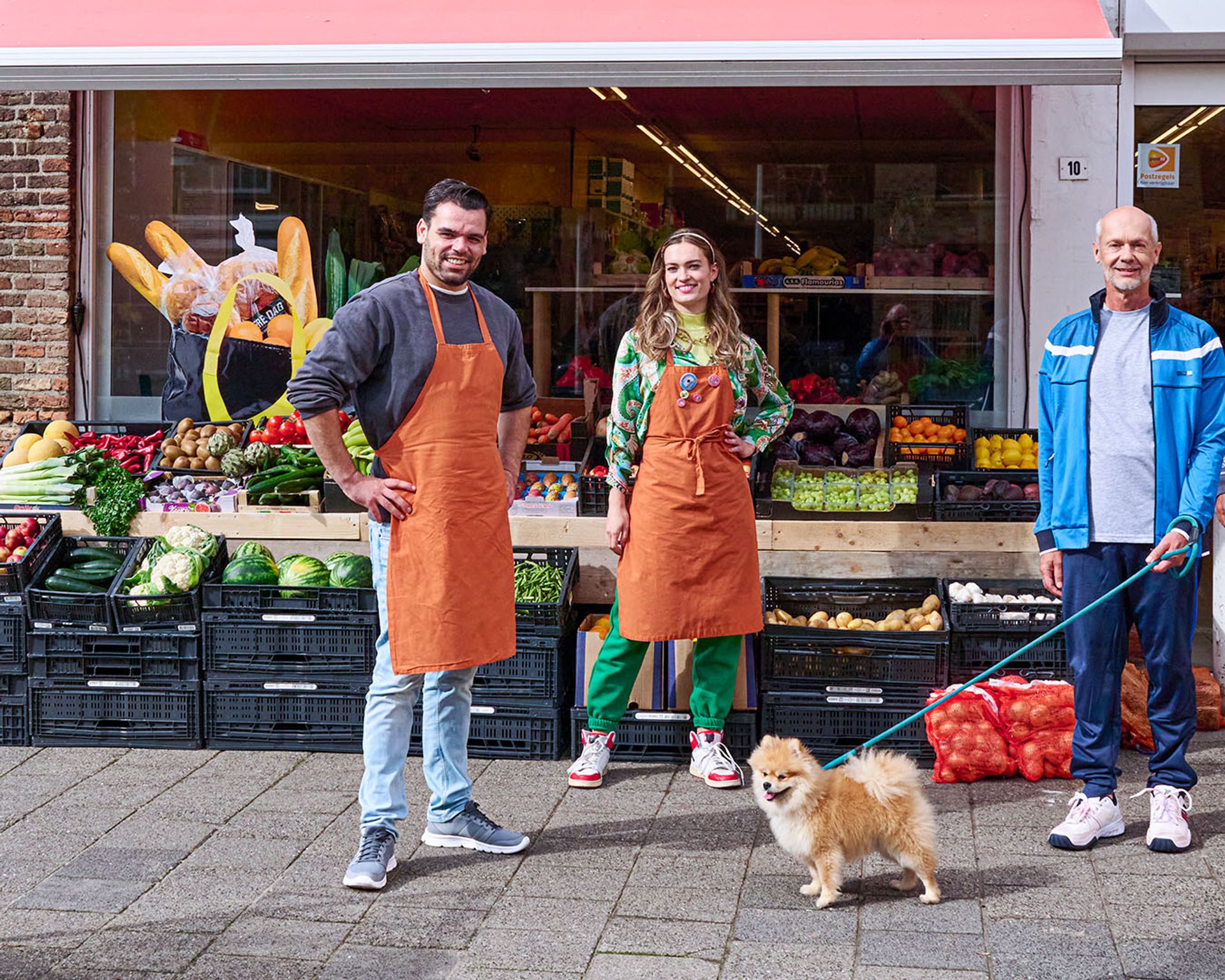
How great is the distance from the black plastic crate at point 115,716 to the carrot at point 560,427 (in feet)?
7.33

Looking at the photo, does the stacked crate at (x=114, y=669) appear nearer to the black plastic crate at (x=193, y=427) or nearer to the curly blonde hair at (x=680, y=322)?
the black plastic crate at (x=193, y=427)

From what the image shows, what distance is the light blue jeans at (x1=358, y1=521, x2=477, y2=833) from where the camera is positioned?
14.9 feet

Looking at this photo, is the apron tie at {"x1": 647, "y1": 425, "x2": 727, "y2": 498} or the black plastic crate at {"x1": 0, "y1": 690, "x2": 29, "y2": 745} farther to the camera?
the black plastic crate at {"x1": 0, "y1": 690, "x2": 29, "y2": 745}

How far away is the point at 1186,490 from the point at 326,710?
339cm

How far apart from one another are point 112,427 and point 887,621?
4.29 meters

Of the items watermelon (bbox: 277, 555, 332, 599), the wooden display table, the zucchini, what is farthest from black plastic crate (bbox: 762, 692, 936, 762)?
the zucchini

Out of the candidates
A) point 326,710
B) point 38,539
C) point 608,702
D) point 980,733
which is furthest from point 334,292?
point 980,733

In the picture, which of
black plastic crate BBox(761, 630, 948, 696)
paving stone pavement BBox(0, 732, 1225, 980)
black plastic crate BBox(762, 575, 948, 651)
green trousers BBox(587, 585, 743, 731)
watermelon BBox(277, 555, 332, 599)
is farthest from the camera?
black plastic crate BBox(762, 575, 948, 651)

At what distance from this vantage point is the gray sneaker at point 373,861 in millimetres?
4402

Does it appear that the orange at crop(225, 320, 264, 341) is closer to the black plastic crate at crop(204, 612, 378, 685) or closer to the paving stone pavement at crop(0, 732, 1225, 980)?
the black plastic crate at crop(204, 612, 378, 685)

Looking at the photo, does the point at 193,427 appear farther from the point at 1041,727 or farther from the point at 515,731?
the point at 1041,727

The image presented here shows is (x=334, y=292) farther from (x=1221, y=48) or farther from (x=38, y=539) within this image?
(x=1221, y=48)

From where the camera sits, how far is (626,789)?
5.56 m

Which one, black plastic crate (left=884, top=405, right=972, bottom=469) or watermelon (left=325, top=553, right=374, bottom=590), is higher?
black plastic crate (left=884, top=405, right=972, bottom=469)
